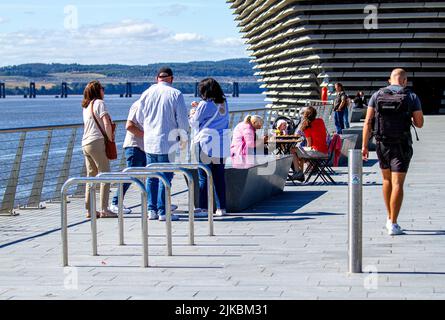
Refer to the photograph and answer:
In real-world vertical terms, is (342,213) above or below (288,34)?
below

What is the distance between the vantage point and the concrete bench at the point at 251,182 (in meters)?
13.0

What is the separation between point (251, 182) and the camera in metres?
13.4

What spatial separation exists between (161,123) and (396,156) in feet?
8.86

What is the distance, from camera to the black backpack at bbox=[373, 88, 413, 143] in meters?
10.8

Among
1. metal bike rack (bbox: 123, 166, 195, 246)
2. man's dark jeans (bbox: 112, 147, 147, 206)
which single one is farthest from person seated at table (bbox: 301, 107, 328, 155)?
metal bike rack (bbox: 123, 166, 195, 246)

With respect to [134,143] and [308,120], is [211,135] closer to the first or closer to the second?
[134,143]

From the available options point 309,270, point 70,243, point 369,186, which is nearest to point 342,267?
point 309,270

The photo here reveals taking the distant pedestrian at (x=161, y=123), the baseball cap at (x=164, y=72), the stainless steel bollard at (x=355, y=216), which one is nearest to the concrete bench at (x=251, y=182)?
the distant pedestrian at (x=161, y=123)

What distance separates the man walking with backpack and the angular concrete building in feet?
212

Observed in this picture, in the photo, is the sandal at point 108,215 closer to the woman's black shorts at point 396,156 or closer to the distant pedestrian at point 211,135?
the distant pedestrian at point 211,135

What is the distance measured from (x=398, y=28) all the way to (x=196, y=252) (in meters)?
69.4

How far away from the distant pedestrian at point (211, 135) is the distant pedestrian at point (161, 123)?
12.0 inches

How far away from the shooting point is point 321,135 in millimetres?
17094

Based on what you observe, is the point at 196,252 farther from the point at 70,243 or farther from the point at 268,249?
the point at 70,243
